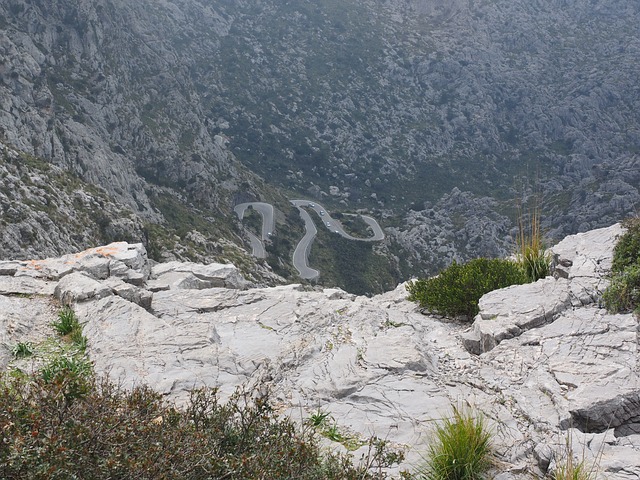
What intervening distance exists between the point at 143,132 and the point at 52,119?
22.4 metres

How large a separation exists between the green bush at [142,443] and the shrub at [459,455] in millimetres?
531

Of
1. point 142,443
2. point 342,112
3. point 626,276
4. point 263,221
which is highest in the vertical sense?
point 342,112

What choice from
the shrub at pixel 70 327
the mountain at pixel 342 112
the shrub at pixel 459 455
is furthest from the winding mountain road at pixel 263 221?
the shrub at pixel 459 455

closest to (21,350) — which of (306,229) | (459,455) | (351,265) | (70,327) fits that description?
(70,327)

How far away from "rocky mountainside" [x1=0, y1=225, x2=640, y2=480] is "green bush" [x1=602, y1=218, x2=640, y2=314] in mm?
318

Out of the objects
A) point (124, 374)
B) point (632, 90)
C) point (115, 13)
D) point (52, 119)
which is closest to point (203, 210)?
point (52, 119)

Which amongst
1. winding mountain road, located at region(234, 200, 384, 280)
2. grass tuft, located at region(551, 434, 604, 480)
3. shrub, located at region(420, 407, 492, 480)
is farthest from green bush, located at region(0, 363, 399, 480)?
winding mountain road, located at region(234, 200, 384, 280)

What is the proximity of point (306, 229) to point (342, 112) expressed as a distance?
172 feet

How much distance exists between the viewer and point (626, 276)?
9.25 meters

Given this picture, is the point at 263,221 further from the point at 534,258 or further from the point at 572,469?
the point at 572,469

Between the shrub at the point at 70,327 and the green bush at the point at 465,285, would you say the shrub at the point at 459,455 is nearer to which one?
the green bush at the point at 465,285

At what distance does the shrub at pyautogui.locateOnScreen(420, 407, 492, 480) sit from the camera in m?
5.42

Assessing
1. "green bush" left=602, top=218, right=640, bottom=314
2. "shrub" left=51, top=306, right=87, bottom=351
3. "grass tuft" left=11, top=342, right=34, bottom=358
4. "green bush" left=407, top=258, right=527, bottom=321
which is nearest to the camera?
"grass tuft" left=11, top=342, right=34, bottom=358

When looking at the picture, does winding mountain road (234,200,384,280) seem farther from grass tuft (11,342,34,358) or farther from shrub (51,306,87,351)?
grass tuft (11,342,34,358)
